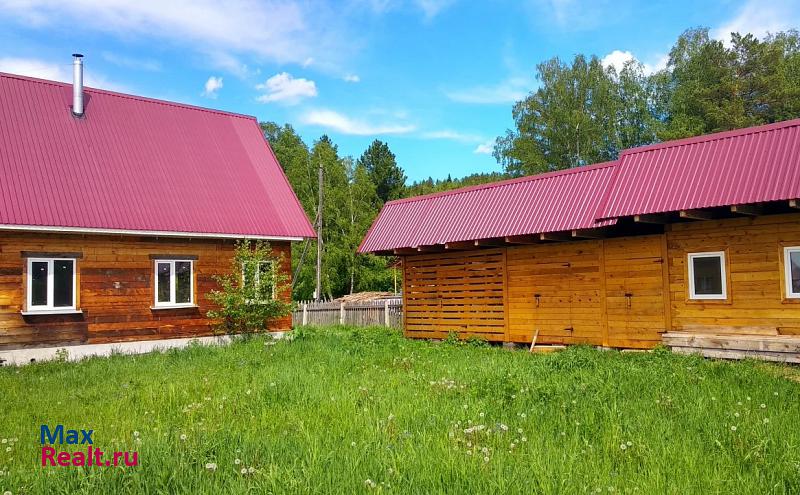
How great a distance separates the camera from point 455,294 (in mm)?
18453

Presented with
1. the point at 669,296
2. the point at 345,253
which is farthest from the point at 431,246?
the point at 345,253

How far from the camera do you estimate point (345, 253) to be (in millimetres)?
43906

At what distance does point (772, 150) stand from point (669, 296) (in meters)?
3.58

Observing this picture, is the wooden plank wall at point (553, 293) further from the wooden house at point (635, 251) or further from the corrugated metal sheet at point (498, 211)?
the corrugated metal sheet at point (498, 211)

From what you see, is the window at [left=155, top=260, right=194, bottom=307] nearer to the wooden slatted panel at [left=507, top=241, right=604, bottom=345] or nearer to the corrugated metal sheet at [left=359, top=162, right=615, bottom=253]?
the corrugated metal sheet at [left=359, top=162, right=615, bottom=253]

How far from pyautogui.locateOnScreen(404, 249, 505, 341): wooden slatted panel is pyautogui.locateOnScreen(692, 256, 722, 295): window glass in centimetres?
513

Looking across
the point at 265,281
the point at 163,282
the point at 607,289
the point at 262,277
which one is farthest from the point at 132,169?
the point at 607,289

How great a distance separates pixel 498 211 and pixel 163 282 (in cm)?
943

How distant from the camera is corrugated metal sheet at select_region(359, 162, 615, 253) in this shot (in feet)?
49.5

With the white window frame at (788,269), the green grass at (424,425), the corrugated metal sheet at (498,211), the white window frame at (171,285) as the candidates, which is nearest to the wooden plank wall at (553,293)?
the corrugated metal sheet at (498,211)

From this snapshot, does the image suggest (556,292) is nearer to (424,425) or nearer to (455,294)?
(455,294)

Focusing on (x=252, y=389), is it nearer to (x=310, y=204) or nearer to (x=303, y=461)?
(x=303, y=461)

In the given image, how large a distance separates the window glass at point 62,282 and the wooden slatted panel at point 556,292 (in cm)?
1129

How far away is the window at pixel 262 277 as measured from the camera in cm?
1836
